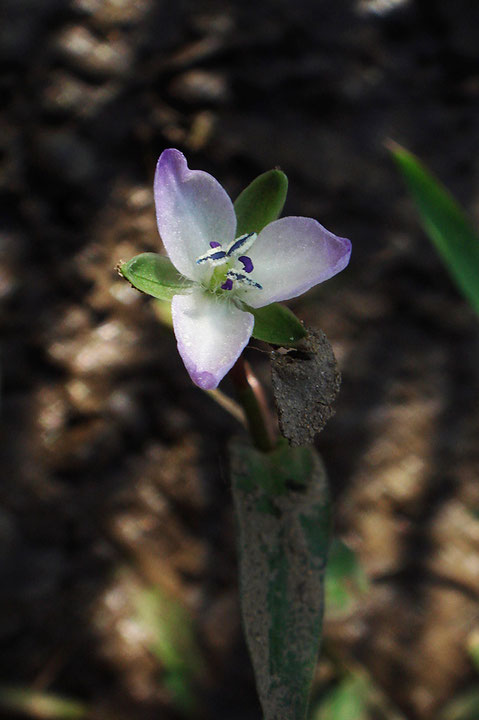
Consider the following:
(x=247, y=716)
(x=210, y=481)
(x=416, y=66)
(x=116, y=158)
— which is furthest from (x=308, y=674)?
(x=416, y=66)

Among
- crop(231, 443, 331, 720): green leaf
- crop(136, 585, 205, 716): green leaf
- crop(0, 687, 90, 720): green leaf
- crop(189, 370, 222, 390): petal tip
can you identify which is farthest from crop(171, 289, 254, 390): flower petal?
crop(0, 687, 90, 720): green leaf

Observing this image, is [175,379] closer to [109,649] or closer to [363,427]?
[363,427]

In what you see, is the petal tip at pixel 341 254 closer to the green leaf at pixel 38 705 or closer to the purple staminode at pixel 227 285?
the purple staminode at pixel 227 285

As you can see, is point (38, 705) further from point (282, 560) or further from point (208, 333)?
point (208, 333)

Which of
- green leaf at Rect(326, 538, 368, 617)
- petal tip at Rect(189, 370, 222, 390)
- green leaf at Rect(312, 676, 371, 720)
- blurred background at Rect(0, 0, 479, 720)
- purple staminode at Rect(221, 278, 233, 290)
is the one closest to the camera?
petal tip at Rect(189, 370, 222, 390)

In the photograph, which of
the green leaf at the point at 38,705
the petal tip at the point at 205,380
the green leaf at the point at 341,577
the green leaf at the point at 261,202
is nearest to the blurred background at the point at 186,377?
the green leaf at the point at 38,705

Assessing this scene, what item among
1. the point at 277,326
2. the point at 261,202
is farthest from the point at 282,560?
the point at 261,202

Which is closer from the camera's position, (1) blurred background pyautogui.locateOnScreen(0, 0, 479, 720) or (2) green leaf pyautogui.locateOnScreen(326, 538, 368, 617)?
(2) green leaf pyautogui.locateOnScreen(326, 538, 368, 617)

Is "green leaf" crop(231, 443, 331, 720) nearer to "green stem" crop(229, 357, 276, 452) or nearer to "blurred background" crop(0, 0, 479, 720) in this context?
"green stem" crop(229, 357, 276, 452)
